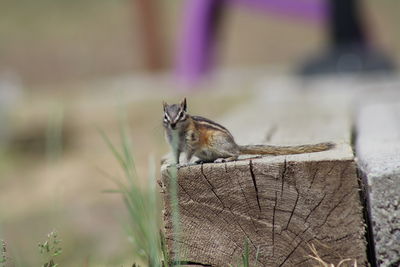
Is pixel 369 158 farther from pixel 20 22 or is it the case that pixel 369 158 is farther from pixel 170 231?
pixel 20 22

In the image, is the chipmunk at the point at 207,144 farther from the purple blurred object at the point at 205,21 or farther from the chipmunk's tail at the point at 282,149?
the purple blurred object at the point at 205,21

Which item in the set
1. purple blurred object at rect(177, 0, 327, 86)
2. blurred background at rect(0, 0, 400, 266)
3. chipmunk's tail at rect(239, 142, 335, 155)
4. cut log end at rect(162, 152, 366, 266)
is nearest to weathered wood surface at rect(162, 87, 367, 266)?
cut log end at rect(162, 152, 366, 266)

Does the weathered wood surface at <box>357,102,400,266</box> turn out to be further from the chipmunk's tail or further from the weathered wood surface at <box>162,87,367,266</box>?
the chipmunk's tail

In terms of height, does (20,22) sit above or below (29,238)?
above

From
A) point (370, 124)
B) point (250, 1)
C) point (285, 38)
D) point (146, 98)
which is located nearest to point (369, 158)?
point (370, 124)

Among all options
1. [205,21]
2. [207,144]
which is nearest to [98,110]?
[205,21]

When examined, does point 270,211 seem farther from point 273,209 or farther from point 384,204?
point 384,204
